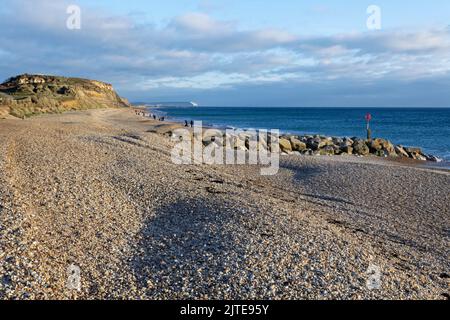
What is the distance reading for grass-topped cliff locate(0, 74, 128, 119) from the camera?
46550 millimetres

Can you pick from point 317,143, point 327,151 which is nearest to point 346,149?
point 327,151

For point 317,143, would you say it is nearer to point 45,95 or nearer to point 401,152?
→ point 401,152

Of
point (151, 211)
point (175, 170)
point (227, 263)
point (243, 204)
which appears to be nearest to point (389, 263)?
point (227, 263)

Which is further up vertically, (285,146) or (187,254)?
(285,146)

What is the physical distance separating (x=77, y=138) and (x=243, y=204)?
13921 mm

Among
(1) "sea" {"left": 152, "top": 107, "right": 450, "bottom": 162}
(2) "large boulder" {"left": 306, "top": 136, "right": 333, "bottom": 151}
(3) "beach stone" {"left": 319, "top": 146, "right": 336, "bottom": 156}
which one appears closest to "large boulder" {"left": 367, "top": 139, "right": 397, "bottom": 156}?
(2) "large boulder" {"left": 306, "top": 136, "right": 333, "bottom": 151}

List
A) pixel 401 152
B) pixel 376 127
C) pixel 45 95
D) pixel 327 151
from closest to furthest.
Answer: pixel 327 151, pixel 401 152, pixel 45 95, pixel 376 127

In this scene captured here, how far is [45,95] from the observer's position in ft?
216

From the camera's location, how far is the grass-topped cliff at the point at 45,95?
46.5m

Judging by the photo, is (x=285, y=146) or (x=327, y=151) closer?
(x=285, y=146)

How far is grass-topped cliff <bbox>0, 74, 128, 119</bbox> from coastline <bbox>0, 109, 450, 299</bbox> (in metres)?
26.7

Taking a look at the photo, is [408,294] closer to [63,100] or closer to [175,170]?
[175,170]

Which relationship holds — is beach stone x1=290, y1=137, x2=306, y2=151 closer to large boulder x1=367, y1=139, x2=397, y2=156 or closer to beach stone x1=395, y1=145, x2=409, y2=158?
large boulder x1=367, y1=139, x2=397, y2=156

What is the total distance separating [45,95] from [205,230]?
6265 cm
